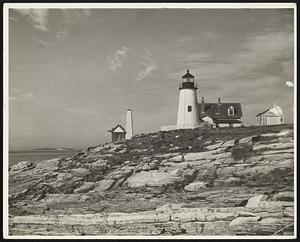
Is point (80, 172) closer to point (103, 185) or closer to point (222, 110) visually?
point (103, 185)

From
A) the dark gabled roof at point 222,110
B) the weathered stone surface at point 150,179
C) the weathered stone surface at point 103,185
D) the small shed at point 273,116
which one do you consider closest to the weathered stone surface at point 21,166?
the weathered stone surface at point 103,185

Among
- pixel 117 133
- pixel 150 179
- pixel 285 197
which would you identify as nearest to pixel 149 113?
pixel 117 133

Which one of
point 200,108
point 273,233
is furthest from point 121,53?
point 273,233

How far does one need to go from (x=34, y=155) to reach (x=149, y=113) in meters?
0.60

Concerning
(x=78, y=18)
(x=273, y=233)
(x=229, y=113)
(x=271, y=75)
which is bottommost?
(x=273, y=233)

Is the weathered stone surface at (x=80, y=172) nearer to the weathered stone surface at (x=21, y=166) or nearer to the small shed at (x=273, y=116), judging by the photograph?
the weathered stone surface at (x=21, y=166)

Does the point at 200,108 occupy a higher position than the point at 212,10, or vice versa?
the point at 212,10

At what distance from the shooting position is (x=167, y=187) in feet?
9.43

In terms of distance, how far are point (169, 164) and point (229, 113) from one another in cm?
39

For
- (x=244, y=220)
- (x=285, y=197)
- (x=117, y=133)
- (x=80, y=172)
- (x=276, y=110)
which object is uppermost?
(x=276, y=110)

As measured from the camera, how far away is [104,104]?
2900mm

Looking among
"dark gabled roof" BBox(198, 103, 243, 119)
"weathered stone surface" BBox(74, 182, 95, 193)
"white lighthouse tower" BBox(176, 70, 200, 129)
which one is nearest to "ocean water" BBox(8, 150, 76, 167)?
"weathered stone surface" BBox(74, 182, 95, 193)

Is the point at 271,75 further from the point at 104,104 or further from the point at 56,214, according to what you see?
the point at 56,214

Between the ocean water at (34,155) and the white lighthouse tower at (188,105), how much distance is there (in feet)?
1.84
